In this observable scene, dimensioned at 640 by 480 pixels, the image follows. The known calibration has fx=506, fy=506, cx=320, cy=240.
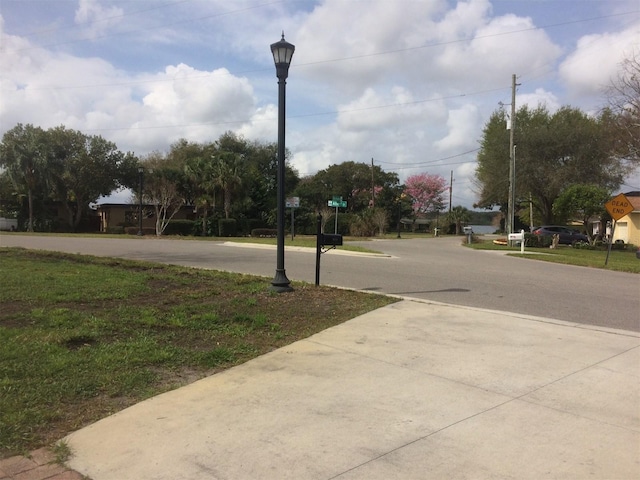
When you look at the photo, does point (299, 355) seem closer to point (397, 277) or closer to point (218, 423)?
Result: point (218, 423)

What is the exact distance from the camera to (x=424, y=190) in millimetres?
75438

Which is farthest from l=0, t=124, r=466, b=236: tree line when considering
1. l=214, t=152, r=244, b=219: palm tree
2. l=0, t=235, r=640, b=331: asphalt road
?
l=0, t=235, r=640, b=331: asphalt road

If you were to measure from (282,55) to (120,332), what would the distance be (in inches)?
213

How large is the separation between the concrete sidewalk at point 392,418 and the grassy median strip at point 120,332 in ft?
1.19

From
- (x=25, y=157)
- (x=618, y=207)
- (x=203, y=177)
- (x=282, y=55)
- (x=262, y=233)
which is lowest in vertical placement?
(x=262, y=233)

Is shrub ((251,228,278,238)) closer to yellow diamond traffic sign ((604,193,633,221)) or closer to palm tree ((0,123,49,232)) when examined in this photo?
palm tree ((0,123,49,232))

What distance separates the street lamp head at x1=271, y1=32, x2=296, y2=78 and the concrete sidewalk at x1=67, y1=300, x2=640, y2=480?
5.10 metres

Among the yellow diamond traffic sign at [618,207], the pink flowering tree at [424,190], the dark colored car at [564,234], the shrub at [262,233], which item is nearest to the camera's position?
the yellow diamond traffic sign at [618,207]

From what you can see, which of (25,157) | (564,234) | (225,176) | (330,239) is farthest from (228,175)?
(330,239)

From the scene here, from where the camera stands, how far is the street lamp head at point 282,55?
8812mm

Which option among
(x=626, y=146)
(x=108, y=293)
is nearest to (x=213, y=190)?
(x=626, y=146)

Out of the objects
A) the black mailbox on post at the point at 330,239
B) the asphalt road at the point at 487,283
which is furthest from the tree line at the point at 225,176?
the black mailbox on post at the point at 330,239

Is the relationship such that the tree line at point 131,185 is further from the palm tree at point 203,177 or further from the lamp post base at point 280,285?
the lamp post base at point 280,285

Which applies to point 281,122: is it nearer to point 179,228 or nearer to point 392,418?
point 392,418
